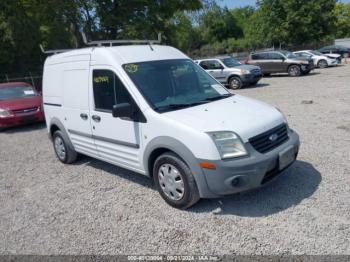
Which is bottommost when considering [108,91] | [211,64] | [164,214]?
[164,214]

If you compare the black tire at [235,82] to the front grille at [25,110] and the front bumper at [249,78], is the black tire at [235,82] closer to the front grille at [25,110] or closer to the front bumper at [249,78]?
the front bumper at [249,78]

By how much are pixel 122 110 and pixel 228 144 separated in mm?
1388

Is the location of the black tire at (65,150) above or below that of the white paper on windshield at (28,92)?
below

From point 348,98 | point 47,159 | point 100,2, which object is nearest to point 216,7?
point 100,2

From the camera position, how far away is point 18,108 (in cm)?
1005

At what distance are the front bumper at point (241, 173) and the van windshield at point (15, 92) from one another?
9.49 metres

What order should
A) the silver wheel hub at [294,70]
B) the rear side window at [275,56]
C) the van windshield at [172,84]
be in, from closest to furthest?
the van windshield at [172,84] < the silver wheel hub at [294,70] < the rear side window at [275,56]

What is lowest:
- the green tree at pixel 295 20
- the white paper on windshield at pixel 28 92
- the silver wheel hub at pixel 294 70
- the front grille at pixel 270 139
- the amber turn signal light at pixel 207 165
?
the silver wheel hub at pixel 294 70

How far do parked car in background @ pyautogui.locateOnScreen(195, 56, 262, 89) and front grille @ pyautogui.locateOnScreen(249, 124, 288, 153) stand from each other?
39.9ft

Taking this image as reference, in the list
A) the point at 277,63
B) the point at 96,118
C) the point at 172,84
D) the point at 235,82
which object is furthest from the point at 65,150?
the point at 277,63

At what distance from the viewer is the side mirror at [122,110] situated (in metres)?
4.00

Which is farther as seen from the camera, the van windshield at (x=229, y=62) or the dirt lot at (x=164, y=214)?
the van windshield at (x=229, y=62)

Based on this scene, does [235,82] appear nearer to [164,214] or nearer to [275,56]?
[275,56]

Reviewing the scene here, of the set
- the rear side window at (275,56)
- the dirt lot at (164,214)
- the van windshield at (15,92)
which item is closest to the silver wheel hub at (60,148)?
the dirt lot at (164,214)
